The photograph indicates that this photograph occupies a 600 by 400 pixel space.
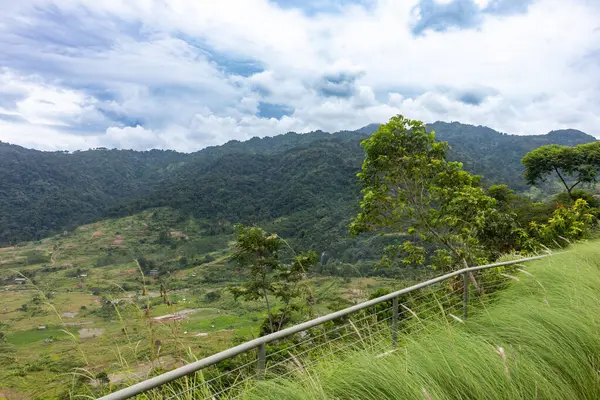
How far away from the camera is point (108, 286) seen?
2.50 metres

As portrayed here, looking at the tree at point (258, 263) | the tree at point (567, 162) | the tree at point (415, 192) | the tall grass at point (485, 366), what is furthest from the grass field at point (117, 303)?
the tree at point (567, 162)

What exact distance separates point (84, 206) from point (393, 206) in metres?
150

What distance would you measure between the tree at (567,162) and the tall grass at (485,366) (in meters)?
24.9

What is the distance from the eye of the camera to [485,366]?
5.92ft

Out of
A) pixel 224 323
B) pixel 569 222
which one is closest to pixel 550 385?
pixel 569 222

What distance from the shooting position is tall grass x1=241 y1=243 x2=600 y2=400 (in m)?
1.63

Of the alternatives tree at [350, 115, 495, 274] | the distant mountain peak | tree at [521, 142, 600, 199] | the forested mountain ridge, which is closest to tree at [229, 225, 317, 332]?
tree at [350, 115, 495, 274]

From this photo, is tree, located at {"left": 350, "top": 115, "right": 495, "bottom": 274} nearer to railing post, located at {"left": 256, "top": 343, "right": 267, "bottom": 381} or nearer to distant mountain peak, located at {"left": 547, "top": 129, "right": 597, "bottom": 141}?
railing post, located at {"left": 256, "top": 343, "right": 267, "bottom": 381}

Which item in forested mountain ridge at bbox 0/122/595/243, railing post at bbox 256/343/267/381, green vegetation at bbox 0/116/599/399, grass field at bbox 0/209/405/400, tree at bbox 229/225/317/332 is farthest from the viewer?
forested mountain ridge at bbox 0/122/595/243

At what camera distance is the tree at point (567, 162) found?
23812mm

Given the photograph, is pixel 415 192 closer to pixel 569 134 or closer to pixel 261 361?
pixel 261 361

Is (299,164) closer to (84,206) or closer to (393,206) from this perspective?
(84,206)

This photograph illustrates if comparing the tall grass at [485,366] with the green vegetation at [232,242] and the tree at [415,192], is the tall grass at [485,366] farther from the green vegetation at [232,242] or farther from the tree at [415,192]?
the tree at [415,192]

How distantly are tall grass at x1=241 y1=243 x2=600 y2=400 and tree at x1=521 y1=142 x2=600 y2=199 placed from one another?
81.8 feet
